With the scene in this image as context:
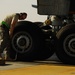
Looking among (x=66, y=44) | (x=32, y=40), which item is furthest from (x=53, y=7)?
(x=66, y=44)

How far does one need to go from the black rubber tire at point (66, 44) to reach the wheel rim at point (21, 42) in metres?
1.01

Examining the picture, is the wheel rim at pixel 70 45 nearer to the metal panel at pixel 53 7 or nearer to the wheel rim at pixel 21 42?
the metal panel at pixel 53 7

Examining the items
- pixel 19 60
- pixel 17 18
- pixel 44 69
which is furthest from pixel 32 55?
pixel 44 69

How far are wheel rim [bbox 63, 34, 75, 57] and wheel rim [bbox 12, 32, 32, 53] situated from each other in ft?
3.82

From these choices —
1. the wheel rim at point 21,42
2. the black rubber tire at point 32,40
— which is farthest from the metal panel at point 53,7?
the wheel rim at point 21,42

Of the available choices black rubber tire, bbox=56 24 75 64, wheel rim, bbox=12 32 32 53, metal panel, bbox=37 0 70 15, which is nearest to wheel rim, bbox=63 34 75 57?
black rubber tire, bbox=56 24 75 64

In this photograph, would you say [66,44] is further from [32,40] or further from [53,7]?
[53,7]

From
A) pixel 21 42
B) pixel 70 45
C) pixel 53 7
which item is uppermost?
pixel 53 7

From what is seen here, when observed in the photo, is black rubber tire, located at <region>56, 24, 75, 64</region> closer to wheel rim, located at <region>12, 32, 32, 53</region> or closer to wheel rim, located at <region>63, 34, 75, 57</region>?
wheel rim, located at <region>63, 34, 75, 57</region>

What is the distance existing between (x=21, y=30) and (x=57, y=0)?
4.59 ft

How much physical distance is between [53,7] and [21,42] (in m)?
1.37

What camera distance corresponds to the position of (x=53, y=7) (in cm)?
1223

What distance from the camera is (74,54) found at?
11414mm

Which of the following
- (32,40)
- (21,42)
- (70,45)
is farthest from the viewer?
(21,42)
